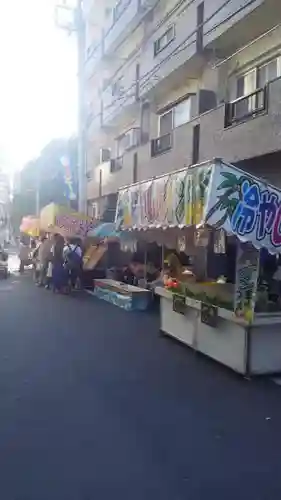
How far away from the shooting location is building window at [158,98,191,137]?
16.4 metres

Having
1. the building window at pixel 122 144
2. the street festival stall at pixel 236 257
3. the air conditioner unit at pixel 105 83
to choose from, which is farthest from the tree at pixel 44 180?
the street festival stall at pixel 236 257

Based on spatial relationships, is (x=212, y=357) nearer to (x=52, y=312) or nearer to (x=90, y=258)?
(x=52, y=312)

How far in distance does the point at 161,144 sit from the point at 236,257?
395 inches

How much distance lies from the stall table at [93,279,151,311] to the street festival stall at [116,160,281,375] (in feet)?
15.3

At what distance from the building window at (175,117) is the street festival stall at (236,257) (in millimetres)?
7829

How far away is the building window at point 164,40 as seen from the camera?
55.8 ft

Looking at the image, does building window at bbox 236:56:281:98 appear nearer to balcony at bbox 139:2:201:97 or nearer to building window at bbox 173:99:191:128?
balcony at bbox 139:2:201:97

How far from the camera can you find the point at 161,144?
17391mm

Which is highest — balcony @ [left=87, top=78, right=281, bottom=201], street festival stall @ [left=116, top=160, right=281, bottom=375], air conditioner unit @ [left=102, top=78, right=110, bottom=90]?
air conditioner unit @ [left=102, top=78, right=110, bottom=90]

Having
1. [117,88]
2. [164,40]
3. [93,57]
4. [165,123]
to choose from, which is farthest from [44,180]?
[164,40]

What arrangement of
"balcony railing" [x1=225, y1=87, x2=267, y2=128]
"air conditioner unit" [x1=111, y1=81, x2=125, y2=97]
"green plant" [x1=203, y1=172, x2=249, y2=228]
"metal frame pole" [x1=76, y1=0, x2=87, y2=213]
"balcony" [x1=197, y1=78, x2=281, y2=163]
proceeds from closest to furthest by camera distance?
"green plant" [x1=203, y1=172, x2=249, y2=228] < "balcony" [x1=197, y1=78, x2=281, y2=163] < "balcony railing" [x1=225, y1=87, x2=267, y2=128] < "metal frame pole" [x1=76, y1=0, x2=87, y2=213] < "air conditioner unit" [x1=111, y1=81, x2=125, y2=97]

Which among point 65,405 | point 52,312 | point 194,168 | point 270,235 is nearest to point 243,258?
point 270,235

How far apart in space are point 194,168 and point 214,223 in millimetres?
1079

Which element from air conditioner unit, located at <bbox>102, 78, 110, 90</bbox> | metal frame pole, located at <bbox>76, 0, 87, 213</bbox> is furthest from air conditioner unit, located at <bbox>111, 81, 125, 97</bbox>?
metal frame pole, located at <bbox>76, 0, 87, 213</bbox>
